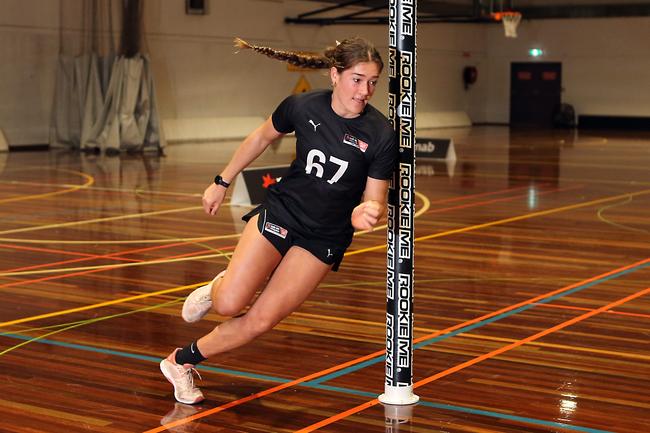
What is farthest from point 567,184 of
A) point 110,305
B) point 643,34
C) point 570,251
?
point 643,34

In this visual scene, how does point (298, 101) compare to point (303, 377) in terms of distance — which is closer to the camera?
point (298, 101)

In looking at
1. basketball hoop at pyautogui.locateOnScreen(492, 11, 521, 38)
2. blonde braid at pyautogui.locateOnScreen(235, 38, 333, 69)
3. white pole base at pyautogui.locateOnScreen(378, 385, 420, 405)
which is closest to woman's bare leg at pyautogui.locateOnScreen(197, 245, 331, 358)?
white pole base at pyautogui.locateOnScreen(378, 385, 420, 405)

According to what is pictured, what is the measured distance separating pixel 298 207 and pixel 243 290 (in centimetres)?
44

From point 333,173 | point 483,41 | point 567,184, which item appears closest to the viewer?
point 333,173

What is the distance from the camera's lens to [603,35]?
1405 inches

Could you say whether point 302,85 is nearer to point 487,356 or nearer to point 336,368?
point 487,356

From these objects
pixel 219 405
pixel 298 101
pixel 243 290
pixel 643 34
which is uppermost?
pixel 643 34

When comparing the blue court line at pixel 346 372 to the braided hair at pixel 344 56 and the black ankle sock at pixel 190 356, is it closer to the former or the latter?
the black ankle sock at pixel 190 356

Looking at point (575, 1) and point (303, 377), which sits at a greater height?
point (575, 1)

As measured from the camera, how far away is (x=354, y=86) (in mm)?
4441

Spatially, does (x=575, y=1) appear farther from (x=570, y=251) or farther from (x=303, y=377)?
(x=303, y=377)

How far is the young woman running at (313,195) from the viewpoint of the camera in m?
4.46

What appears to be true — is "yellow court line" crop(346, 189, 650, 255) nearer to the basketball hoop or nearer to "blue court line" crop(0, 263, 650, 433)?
"blue court line" crop(0, 263, 650, 433)

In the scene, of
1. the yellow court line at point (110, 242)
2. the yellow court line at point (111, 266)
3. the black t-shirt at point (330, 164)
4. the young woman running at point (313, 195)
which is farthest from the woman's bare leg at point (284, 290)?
the yellow court line at point (110, 242)
